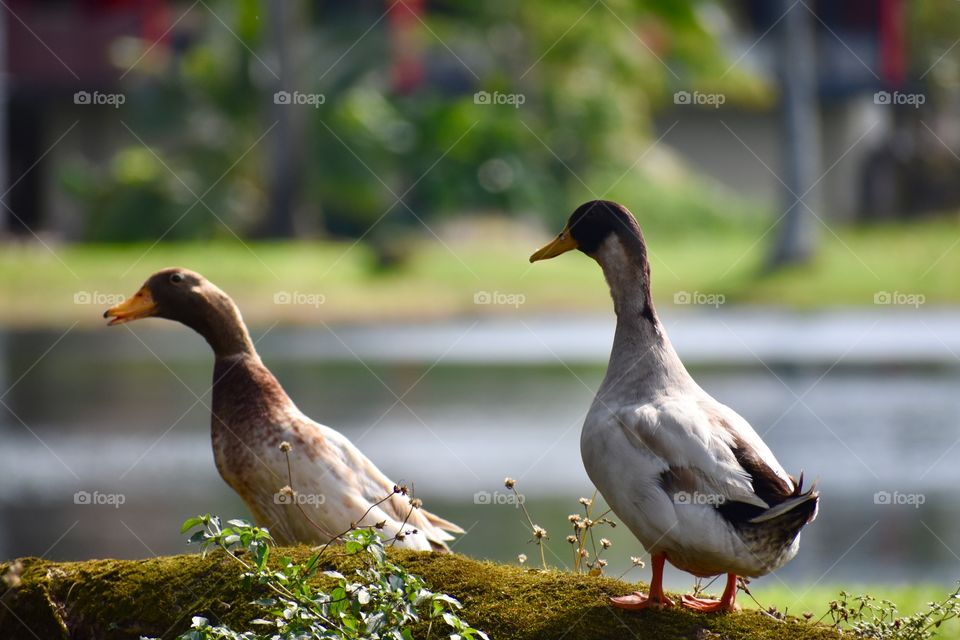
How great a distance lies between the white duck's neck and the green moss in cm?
53

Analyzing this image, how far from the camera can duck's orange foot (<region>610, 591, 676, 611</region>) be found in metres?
3.44

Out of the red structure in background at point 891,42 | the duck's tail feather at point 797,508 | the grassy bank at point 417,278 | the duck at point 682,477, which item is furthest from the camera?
the red structure in background at point 891,42

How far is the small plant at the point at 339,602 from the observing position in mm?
3041

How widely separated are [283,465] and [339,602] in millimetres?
1053

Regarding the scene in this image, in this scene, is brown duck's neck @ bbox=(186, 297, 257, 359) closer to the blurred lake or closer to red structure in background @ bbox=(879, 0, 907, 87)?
the blurred lake

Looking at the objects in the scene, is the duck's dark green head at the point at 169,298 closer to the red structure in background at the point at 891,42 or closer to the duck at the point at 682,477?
the duck at the point at 682,477

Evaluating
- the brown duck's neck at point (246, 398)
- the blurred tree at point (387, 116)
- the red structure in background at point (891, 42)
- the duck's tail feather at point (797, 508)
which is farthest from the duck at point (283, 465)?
the red structure in background at point (891, 42)

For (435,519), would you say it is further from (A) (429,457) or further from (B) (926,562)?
(A) (429,457)

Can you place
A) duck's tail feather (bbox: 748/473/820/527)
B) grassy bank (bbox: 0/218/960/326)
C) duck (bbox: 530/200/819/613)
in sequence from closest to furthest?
1. duck's tail feather (bbox: 748/473/820/527)
2. duck (bbox: 530/200/819/613)
3. grassy bank (bbox: 0/218/960/326)

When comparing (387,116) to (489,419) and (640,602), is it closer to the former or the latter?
(489,419)

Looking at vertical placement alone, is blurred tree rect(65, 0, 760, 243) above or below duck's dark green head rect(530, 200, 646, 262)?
above

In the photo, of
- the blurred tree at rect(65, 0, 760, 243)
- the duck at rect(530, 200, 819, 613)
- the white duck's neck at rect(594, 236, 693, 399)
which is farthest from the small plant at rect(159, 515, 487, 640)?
the blurred tree at rect(65, 0, 760, 243)

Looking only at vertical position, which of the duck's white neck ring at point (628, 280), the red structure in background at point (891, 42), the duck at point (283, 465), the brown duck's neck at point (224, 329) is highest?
the red structure in background at point (891, 42)

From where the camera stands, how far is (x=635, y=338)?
3.71m
